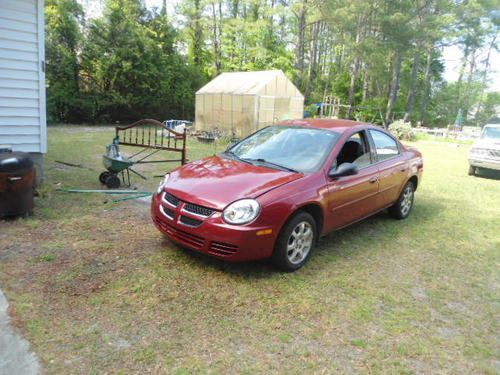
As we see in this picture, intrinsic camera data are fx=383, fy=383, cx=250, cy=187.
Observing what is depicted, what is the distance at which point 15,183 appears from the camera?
4.52m

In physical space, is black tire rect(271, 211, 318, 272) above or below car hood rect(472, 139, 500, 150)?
below

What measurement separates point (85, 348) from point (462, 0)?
38.3 m

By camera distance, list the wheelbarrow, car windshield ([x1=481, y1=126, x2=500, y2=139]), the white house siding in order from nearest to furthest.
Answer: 1. the white house siding
2. the wheelbarrow
3. car windshield ([x1=481, y1=126, x2=500, y2=139])

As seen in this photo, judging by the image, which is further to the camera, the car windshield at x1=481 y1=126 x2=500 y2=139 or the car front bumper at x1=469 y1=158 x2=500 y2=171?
the car windshield at x1=481 y1=126 x2=500 y2=139

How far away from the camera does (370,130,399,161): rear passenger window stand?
17.0 feet

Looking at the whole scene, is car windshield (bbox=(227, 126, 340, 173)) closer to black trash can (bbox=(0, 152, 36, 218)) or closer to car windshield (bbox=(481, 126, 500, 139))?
black trash can (bbox=(0, 152, 36, 218))

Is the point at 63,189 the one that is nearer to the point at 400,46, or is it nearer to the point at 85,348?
the point at 85,348

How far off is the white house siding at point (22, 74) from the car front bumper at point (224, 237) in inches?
162

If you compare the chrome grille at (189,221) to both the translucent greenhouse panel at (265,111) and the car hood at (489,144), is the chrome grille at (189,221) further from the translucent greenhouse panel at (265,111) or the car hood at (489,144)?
the translucent greenhouse panel at (265,111)

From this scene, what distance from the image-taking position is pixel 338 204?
167 inches

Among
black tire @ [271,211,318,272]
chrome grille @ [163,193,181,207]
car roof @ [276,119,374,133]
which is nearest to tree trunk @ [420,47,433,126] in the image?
car roof @ [276,119,374,133]

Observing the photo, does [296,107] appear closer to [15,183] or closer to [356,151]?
[356,151]

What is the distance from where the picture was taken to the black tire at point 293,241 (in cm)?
362

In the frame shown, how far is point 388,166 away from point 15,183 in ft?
15.4
